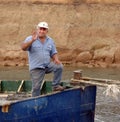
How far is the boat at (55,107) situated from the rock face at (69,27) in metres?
17.9

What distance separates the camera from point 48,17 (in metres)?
30.3

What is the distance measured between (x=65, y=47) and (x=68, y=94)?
1922 centimetres

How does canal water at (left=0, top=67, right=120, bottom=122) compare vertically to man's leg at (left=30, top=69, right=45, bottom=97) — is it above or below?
below

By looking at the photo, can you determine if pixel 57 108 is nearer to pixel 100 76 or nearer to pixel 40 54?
pixel 40 54

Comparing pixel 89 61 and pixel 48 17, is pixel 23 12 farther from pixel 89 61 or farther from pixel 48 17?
pixel 89 61

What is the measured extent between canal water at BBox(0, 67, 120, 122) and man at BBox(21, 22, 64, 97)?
327cm

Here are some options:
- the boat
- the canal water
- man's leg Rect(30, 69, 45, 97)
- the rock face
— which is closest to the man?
man's leg Rect(30, 69, 45, 97)

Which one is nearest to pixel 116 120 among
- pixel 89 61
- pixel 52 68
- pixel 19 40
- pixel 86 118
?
pixel 86 118

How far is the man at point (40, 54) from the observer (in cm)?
978

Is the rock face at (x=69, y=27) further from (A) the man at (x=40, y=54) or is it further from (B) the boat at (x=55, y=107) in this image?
(A) the man at (x=40, y=54)

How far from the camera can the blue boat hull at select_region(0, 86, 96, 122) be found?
9.65 meters

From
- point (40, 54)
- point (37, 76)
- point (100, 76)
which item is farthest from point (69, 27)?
point (40, 54)

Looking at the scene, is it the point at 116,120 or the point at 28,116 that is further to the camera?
the point at 116,120

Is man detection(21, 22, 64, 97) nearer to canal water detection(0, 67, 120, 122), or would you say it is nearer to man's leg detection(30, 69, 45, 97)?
man's leg detection(30, 69, 45, 97)
